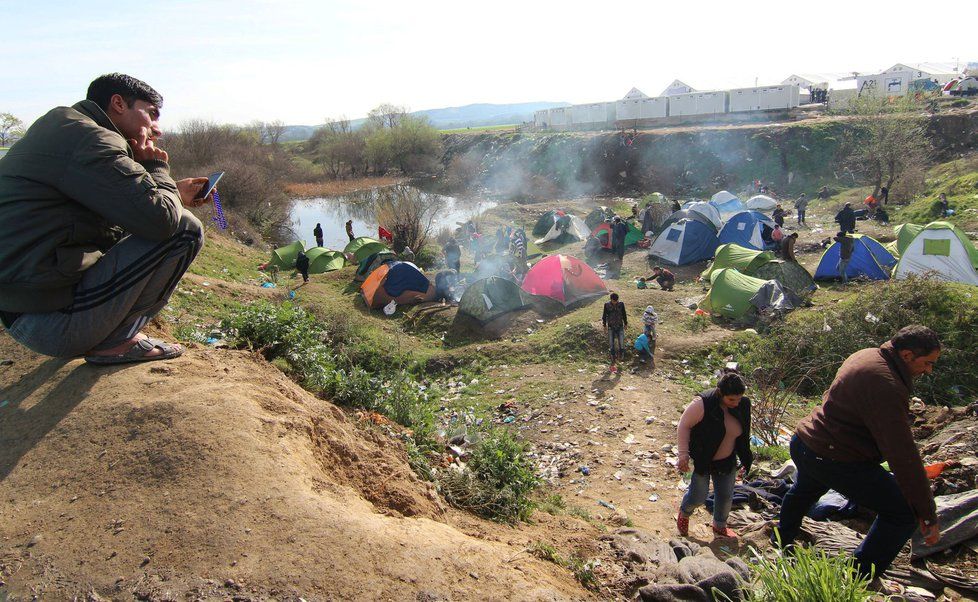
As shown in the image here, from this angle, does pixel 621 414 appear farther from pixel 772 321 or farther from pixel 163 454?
pixel 163 454

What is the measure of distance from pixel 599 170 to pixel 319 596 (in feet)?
117

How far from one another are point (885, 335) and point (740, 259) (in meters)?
4.61

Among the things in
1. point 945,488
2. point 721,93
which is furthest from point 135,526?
point 721,93

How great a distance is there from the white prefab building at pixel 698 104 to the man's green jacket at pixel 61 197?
4066cm

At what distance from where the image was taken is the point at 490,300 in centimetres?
1146

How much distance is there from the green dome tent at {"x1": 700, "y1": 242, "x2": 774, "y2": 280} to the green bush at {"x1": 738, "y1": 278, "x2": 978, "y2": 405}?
108 inches

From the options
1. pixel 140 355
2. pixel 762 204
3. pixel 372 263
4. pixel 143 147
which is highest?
pixel 143 147

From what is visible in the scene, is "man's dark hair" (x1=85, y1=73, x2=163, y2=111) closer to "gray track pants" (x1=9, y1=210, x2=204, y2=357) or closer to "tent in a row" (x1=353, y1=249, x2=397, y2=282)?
"gray track pants" (x1=9, y1=210, x2=204, y2=357)

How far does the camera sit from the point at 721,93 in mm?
37281

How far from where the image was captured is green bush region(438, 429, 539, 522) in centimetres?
368

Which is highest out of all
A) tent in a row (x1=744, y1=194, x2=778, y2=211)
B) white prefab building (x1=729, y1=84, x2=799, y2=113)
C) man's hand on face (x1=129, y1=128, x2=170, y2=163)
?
white prefab building (x1=729, y1=84, x2=799, y2=113)

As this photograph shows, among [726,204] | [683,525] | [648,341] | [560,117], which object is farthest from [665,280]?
[560,117]

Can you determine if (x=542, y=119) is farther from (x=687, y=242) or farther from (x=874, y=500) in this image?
(x=874, y=500)

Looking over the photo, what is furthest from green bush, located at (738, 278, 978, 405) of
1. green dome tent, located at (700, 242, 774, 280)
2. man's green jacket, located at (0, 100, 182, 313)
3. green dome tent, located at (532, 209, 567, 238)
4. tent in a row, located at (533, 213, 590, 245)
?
green dome tent, located at (532, 209, 567, 238)
